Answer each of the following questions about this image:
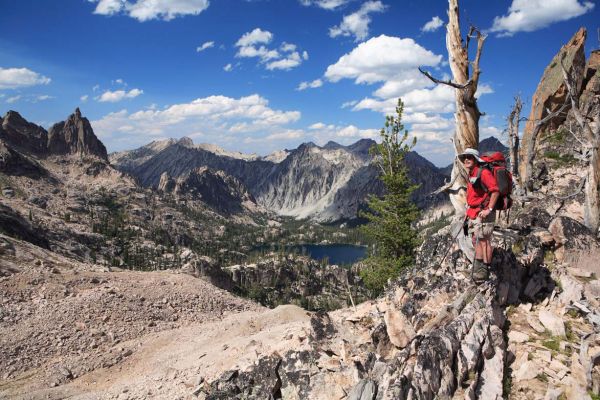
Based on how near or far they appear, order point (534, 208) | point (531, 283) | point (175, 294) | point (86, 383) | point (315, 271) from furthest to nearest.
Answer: point (315, 271), point (175, 294), point (86, 383), point (534, 208), point (531, 283)

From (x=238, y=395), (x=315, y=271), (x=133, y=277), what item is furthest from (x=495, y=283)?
(x=315, y=271)

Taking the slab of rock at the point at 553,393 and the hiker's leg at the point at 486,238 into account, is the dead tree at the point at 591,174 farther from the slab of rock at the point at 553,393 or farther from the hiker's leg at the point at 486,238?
the slab of rock at the point at 553,393

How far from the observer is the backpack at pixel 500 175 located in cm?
862

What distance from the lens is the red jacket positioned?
8.86 metres

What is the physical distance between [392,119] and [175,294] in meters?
18.6

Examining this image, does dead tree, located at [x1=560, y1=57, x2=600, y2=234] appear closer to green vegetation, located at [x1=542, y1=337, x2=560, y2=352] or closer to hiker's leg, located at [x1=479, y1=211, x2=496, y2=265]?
hiker's leg, located at [x1=479, y1=211, x2=496, y2=265]

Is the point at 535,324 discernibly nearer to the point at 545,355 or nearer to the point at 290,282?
the point at 545,355

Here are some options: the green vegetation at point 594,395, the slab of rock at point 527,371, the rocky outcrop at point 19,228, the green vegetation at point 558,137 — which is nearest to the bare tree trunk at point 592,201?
the slab of rock at point 527,371

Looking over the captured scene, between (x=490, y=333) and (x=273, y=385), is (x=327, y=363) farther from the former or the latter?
(x=490, y=333)

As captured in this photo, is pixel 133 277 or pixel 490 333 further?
pixel 133 277

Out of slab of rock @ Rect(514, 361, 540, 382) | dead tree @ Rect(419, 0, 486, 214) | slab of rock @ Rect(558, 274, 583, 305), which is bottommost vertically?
slab of rock @ Rect(514, 361, 540, 382)

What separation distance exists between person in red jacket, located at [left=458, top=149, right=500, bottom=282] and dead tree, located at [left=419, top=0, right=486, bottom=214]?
1.40 metres

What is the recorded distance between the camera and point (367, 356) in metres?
8.96

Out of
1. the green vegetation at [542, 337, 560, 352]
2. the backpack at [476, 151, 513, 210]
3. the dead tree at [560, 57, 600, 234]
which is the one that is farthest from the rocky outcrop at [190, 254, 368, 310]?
the backpack at [476, 151, 513, 210]
